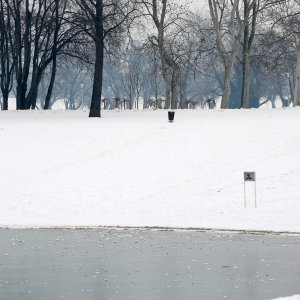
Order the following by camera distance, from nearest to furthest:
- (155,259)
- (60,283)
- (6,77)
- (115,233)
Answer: (60,283) → (155,259) → (115,233) → (6,77)

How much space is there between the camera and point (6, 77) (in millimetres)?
70438

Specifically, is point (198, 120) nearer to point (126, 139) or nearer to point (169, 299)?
point (126, 139)

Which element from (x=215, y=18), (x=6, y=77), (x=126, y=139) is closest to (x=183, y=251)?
(x=126, y=139)

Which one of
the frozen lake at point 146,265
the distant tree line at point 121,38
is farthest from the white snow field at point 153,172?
the distant tree line at point 121,38

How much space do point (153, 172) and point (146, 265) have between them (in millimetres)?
15006

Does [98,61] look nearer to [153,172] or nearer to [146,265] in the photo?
[153,172]

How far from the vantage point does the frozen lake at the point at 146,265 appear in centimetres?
1567

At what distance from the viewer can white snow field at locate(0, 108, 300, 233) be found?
1075 inches

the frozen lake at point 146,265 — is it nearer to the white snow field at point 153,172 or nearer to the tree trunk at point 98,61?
the white snow field at point 153,172

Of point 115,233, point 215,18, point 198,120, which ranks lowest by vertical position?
point 115,233

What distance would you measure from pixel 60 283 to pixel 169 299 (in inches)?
89.8

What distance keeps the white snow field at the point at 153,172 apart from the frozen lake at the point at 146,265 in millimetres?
2726

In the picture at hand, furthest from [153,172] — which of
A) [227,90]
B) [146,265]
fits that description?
[227,90]

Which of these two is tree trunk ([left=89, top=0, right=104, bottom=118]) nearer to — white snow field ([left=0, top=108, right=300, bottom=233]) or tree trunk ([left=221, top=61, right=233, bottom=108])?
white snow field ([left=0, top=108, right=300, bottom=233])
